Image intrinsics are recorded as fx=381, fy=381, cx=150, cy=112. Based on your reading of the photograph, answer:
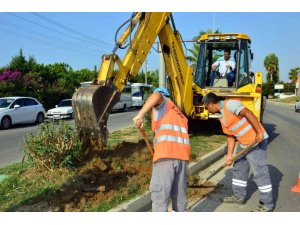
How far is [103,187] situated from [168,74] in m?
5.45

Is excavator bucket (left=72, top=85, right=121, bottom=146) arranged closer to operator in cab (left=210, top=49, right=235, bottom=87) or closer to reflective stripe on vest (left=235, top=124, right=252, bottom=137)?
reflective stripe on vest (left=235, top=124, right=252, bottom=137)

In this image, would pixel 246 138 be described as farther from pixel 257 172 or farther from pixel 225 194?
pixel 225 194

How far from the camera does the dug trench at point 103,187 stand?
521 cm

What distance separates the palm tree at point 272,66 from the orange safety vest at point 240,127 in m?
88.4

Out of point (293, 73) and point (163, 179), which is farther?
point (293, 73)

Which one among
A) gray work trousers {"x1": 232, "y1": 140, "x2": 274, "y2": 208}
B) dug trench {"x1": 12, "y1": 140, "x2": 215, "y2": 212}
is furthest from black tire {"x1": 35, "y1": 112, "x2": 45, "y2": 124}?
gray work trousers {"x1": 232, "y1": 140, "x2": 274, "y2": 208}

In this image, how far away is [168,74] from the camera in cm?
1051

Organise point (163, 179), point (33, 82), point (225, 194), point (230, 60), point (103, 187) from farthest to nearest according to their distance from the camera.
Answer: point (33, 82), point (230, 60), point (225, 194), point (103, 187), point (163, 179)

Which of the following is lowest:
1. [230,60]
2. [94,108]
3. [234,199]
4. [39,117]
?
[39,117]

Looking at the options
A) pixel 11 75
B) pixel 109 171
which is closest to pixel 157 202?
pixel 109 171

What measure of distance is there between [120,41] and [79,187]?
3102mm

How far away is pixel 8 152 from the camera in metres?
11.0

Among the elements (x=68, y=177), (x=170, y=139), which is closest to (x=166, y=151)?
(x=170, y=139)

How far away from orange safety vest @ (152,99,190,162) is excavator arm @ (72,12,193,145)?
2.20 metres
